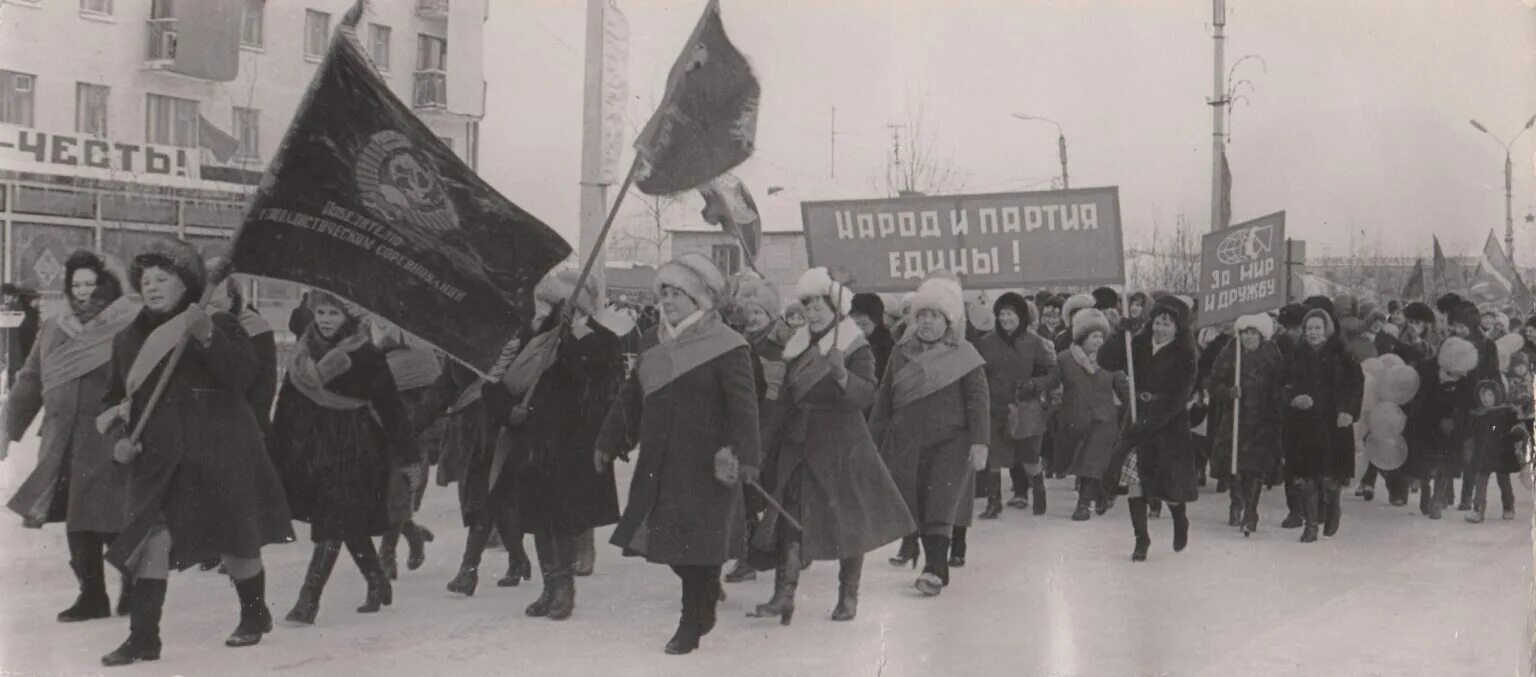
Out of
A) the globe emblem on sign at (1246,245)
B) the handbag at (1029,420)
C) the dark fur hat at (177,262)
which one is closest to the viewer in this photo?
the dark fur hat at (177,262)

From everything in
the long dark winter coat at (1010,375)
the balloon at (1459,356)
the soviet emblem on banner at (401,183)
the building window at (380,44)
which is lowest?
the long dark winter coat at (1010,375)

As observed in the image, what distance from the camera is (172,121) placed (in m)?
23.0

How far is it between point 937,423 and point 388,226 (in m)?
3.51

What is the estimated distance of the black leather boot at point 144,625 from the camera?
6609mm

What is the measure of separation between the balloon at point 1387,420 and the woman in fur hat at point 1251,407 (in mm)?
1288

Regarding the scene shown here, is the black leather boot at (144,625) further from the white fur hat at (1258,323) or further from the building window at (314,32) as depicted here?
the building window at (314,32)

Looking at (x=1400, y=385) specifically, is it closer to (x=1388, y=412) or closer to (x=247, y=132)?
(x=1388, y=412)

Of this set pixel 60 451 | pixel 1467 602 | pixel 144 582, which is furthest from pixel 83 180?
pixel 1467 602

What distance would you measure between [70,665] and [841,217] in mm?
8146

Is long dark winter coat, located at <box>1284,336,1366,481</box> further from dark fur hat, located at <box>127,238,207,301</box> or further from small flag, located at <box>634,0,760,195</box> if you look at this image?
dark fur hat, located at <box>127,238,207,301</box>

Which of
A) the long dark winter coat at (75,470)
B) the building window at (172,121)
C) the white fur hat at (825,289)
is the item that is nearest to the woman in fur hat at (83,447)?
the long dark winter coat at (75,470)

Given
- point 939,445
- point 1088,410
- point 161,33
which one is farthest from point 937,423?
point 161,33

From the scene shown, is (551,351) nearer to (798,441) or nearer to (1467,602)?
(798,441)

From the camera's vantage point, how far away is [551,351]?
26.5 ft
